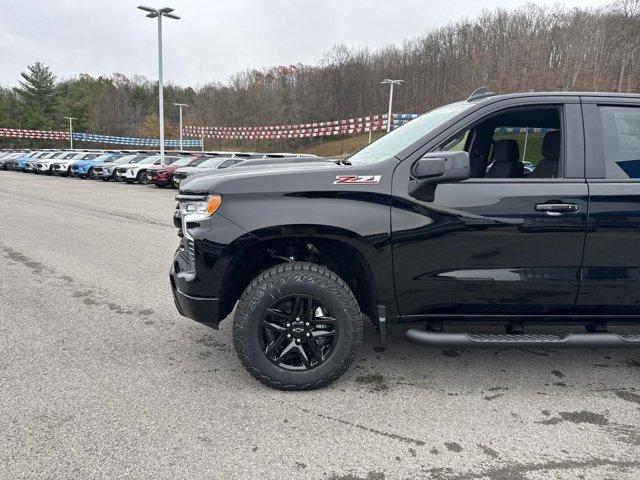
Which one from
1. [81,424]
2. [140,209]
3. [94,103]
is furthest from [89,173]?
[94,103]

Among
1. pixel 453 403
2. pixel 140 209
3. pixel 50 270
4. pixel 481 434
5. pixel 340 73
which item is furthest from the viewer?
pixel 340 73

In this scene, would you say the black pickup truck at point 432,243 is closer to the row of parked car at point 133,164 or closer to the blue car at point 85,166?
the row of parked car at point 133,164

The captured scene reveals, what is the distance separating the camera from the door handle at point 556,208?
114 inches

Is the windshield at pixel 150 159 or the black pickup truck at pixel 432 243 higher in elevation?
the windshield at pixel 150 159

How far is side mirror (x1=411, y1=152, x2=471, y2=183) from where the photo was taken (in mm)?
2744

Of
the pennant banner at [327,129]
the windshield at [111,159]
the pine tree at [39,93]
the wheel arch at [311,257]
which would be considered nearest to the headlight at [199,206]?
Result: the wheel arch at [311,257]

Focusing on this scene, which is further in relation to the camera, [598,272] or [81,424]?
[598,272]

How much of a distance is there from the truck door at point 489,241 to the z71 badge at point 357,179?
134 mm

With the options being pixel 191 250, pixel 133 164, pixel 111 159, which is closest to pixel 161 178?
pixel 133 164

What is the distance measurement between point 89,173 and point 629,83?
161 ft

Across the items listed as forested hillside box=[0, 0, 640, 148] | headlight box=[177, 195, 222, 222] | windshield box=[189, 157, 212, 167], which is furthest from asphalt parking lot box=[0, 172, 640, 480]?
forested hillside box=[0, 0, 640, 148]

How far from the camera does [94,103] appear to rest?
7769 cm

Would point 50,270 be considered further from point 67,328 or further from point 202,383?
point 202,383

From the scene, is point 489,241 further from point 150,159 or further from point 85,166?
point 85,166
